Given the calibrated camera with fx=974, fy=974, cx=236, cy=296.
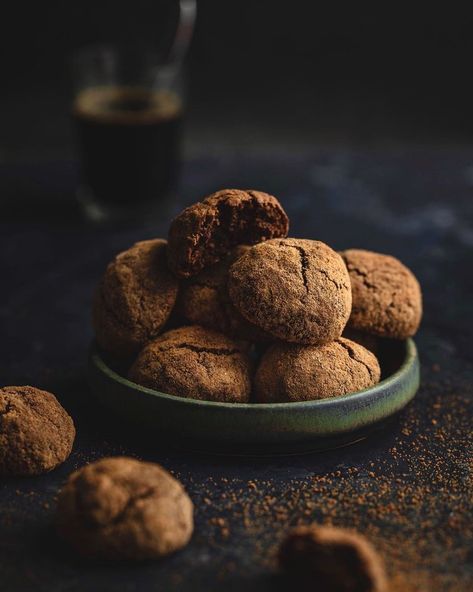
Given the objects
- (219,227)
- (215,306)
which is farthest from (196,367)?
(219,227)


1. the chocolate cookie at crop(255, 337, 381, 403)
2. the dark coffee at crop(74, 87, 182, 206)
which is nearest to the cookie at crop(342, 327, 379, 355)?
the chocolate cookie at crop(255, 337, 381, 403)

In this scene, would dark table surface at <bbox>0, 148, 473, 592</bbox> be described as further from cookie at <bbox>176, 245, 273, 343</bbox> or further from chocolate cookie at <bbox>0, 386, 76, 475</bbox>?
cookie at <bbox>176, 245, 273, 343</bbox>

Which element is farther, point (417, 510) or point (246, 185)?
point (246, 185)

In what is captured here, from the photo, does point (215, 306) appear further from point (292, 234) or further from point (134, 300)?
point (292, 234)

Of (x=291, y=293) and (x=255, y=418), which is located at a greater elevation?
(x=291, y=293)

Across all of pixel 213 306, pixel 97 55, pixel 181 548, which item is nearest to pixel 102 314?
pixel 213 306

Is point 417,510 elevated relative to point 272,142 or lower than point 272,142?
elevated

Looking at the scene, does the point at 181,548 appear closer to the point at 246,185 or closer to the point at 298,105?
the point at 246,185
